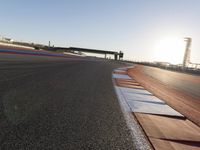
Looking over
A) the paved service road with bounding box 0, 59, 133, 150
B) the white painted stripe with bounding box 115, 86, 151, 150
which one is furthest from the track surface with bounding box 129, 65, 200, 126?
the paved service road with bounding box 0, 59, 133, 150

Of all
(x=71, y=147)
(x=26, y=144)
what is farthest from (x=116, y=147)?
(x=26, y=144)

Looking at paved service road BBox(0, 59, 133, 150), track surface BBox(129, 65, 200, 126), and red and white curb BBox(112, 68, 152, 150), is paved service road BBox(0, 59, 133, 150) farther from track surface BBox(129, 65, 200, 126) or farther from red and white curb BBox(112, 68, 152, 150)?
track surface BBox(129, 65, 200, 126)

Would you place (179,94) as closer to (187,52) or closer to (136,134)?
(136,134)

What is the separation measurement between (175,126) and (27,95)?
4024 mm

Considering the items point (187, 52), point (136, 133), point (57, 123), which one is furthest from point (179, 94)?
point (187, 52)

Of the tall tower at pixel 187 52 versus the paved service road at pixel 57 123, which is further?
the tall tower at pixel 187 52

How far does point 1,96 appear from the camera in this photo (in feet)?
22.3

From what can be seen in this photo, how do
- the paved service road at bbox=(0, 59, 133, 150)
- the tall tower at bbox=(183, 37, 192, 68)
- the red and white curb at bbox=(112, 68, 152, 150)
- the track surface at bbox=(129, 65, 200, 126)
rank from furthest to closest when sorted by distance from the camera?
the tall tower at bbox=(183, 37, 192, 68), the track surface at bbox=(129, 65, 200, 126), the red and white curb at bbox=(112, 68, 152, 150), the paved service road at bbox=(0, 59, 133, 150)

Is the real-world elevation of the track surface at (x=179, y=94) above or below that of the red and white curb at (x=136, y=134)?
below

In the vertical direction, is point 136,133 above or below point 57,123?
below

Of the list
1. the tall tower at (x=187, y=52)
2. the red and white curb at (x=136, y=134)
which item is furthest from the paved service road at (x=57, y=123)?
the tall tower at (x=187, y=52)

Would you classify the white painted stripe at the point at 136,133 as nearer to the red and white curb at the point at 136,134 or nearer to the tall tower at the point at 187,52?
the red and white curb at the point at 136,134

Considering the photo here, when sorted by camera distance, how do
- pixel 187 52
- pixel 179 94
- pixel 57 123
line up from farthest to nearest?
pixel 187 52 → pixel 179 94 → pixel 57 123

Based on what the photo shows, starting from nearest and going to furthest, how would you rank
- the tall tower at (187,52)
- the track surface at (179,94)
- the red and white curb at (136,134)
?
the red and white curb at (136,134) → the track surface at (179,94) → the tall tower at (187,52)
